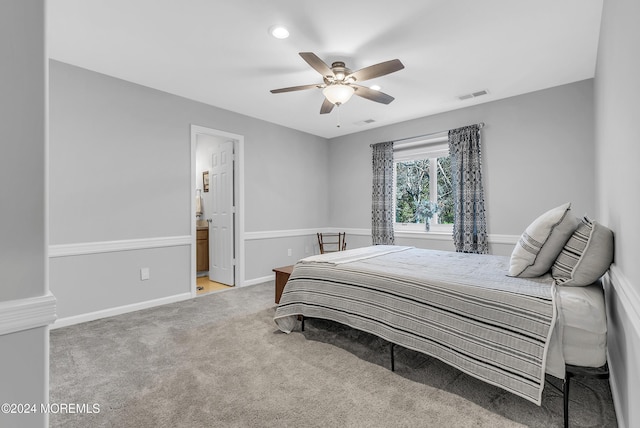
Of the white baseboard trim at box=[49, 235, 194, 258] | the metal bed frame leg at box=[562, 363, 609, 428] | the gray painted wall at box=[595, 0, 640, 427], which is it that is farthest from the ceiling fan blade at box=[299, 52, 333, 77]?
the white baseboard trim at box=[49, 235, 194, 258]

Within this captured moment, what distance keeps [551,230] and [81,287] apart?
4063mm

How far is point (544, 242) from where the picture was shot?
1970 millimetres

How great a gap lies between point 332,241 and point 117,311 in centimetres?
348

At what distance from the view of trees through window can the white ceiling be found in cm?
118

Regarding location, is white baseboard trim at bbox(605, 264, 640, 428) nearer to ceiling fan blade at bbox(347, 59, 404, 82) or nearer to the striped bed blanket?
the striped bed blanket

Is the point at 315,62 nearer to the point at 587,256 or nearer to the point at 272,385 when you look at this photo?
the point at 587,256

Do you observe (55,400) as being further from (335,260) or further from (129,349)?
(335,260)

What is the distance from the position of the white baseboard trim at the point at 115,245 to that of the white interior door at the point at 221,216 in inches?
31.1

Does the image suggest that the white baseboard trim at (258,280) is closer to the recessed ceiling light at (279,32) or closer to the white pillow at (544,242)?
the recessed ceiling light at (279,32)

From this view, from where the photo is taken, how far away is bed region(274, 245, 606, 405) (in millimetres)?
1527

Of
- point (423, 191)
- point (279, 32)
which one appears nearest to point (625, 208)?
point (279, 32)

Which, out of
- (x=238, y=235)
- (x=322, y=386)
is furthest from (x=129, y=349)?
(x=238, y=235)
